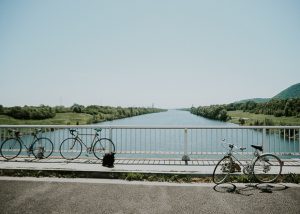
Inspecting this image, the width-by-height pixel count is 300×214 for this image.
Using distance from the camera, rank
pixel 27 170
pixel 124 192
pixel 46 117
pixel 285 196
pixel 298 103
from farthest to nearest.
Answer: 1. pixel 298 103
2. pixel 46 117
3. pixel 27 170
4. pixel 124 192
5. pixel 285 196

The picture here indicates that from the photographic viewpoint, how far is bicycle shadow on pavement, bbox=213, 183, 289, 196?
582 centimetres

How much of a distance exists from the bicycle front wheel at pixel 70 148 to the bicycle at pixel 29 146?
0.51m

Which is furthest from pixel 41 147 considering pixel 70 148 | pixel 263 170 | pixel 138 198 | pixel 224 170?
pixel 263 170

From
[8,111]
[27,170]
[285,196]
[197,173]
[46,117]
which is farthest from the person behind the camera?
[46,117]

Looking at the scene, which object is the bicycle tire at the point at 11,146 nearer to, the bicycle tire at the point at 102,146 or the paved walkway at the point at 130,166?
the paved walkway at the point at 130,166

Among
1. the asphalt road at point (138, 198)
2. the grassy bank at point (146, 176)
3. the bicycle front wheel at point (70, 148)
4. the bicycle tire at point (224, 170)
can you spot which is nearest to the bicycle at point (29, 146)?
the bicycle front wheel at point (70, 148)

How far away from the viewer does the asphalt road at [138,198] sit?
Result: 15.6 ft

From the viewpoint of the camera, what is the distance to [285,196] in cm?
542

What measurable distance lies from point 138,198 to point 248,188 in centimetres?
291

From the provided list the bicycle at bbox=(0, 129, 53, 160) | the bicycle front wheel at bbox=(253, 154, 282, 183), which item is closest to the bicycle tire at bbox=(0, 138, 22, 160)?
the bicycle at bbox=(0, 129, 53, 160)

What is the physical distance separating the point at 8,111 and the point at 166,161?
74.2 m

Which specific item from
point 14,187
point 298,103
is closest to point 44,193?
point 14,187

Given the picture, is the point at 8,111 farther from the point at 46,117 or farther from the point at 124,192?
the point at 124,192

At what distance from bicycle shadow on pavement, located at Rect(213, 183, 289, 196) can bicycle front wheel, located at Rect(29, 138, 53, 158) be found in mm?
6497
